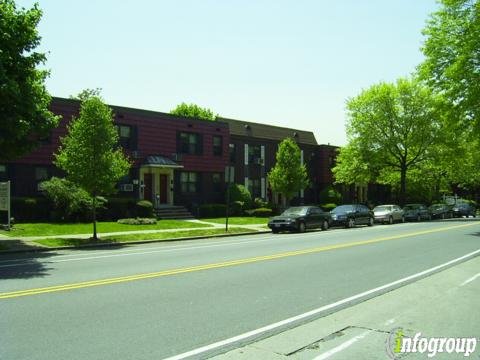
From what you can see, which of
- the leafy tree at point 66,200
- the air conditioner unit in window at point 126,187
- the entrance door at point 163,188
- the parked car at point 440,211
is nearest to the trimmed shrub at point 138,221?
the leafy tree at point 66,200

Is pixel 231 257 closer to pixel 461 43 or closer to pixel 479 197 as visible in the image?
pixel 461 43

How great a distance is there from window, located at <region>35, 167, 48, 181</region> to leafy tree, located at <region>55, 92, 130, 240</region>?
8868 mm

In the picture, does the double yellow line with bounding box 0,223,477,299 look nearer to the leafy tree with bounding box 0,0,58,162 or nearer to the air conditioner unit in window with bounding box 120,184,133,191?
the leafy tree with bounding box 0,0,58,162

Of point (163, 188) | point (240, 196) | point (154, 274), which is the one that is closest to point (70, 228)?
point (163, 188)

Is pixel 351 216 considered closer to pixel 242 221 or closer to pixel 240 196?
pixel 242 221

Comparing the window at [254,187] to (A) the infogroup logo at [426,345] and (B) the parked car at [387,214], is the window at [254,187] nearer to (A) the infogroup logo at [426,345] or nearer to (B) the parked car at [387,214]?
(B) the parked car at [387,214]

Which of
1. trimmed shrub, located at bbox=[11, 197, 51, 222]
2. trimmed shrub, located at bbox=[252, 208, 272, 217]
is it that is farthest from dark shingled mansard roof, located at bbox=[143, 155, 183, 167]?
trimmed shrub, located at bbox=[11, 197, 51, 222]

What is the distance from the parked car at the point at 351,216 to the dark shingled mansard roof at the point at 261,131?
516 inches

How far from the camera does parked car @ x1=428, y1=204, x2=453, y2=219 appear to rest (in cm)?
4836

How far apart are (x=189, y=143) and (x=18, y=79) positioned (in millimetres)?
19909

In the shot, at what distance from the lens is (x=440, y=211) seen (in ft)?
163

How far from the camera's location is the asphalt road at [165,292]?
624 cm

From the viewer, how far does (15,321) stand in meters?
7.03

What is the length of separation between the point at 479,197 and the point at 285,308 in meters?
85.8
